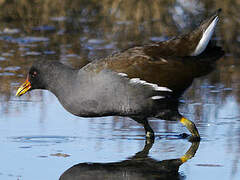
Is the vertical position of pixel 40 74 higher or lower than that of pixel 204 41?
lower

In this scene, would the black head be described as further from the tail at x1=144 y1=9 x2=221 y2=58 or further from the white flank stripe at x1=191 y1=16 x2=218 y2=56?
the white flank stripe at x1=191 y1=16 x2=218 y2=56

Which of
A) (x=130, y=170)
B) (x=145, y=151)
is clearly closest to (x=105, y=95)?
(x=145, y=151)

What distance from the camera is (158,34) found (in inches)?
433

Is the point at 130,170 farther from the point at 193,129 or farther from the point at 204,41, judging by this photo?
the point at 204,41

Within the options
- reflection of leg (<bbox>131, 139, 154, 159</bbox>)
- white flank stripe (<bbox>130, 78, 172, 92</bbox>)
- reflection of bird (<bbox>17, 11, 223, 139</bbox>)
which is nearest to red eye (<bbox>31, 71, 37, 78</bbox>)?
reflection of bird (<bbox>17, 11, 223, 139</bbox>)

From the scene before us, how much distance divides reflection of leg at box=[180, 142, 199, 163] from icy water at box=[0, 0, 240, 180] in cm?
3

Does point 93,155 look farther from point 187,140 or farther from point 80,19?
point 80,19

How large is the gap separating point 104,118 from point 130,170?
188 centimetres

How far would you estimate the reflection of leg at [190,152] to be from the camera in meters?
5.53

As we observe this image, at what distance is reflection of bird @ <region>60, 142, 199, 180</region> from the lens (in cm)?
503

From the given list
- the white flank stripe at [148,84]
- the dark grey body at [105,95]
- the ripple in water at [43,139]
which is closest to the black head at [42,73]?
the dark grey body at [105,95]

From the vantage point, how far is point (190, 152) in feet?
19.0

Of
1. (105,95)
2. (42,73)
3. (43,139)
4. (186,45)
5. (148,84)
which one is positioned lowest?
(43,139)

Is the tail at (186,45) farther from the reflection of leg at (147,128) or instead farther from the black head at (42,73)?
the black head at (42,73)
